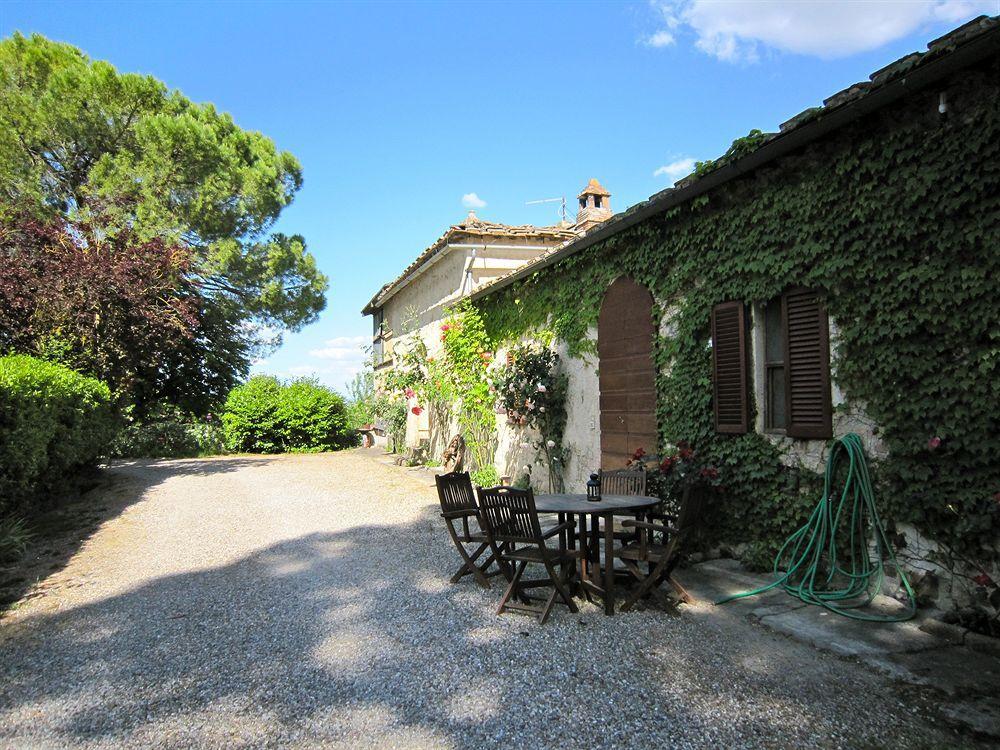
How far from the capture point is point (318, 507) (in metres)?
8.80

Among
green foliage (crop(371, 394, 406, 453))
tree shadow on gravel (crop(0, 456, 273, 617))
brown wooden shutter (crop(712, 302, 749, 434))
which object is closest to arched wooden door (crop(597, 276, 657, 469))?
brown wooden shutter (crop(712, 302, 749, 434))

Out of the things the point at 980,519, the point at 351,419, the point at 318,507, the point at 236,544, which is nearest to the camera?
the point at 980,519

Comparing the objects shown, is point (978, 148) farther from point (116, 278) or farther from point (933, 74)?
point (116, 278)

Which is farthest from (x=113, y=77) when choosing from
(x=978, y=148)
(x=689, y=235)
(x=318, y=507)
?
(x=978, y=148)

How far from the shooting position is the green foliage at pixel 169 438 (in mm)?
15680

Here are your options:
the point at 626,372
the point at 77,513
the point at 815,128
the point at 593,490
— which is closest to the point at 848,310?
the point at 815,128

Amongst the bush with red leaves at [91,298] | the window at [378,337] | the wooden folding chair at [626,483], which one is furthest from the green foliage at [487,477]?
the window at [378,337]

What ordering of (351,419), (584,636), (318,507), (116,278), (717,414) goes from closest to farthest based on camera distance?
(584,636)
(717,414)
(318,507)
(116,278)
(351,419)

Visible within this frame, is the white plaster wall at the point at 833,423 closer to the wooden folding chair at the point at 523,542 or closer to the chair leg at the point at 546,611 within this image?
the wooden folding chair at the point at 523,542

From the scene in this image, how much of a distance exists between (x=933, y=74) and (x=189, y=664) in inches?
222

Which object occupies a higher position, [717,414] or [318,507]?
[717,414]

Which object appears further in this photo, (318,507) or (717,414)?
(318,507)

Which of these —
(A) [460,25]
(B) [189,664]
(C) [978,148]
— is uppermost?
(A) [460,25]

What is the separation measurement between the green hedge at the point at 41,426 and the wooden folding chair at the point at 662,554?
6.24 meters
